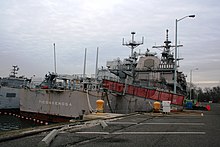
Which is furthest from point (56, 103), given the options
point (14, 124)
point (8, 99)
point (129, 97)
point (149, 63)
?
point (149, 63)

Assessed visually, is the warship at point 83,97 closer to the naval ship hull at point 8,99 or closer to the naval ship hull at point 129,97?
the naval ship hull at point 129,97

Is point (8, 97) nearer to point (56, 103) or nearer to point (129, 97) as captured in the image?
point (56, 103)

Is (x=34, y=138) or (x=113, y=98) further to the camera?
(x=113, y=98)

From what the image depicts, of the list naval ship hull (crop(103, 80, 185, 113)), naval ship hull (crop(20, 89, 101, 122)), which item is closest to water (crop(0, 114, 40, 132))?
naval ship hull (crop(20, 89, 101, 122))

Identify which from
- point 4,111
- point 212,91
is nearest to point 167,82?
point 4,111

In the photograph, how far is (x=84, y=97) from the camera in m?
26.4

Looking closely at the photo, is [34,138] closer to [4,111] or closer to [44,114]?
[44,114]

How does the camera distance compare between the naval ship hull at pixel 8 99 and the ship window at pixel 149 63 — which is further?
the ship window at pixel 149 63

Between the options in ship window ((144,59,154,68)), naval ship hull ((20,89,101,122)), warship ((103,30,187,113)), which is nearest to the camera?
naval ship hull ((20,89,101,122))

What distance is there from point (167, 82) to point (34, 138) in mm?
37220

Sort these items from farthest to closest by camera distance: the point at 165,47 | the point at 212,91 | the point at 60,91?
the point at 212,91 → the point at 165,47 → the point at 60,91

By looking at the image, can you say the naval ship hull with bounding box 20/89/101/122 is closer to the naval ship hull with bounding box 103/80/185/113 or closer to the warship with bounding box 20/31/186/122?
the warship with bounding box 20/31/186/122

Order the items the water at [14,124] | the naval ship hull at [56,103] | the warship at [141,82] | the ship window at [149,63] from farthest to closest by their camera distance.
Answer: the ship window at [149,63], the warship at [141,82], the naval ship hull at [56,103], the water at [14,124]

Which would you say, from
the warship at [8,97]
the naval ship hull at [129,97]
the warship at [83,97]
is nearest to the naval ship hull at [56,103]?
the warship at [83,97]
